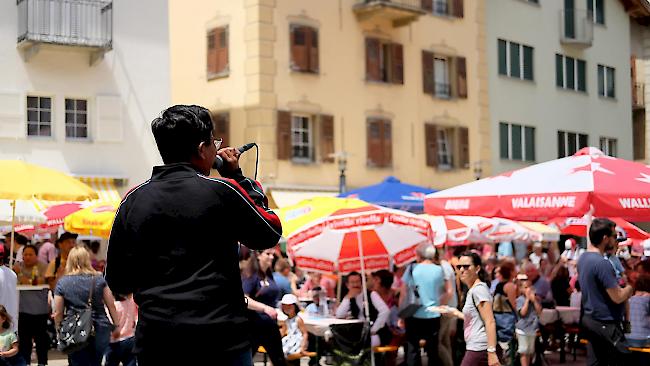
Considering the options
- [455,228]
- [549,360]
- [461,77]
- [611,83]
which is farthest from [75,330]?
[611,83]

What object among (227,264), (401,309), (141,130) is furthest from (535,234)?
(227,264)

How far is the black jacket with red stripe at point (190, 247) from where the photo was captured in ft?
13.9

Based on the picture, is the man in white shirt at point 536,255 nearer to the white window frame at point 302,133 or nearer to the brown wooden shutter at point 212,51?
the white window frame at point 302,133

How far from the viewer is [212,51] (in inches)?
1310

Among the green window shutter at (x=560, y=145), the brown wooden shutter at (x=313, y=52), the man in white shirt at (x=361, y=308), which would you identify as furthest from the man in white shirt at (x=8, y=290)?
the green window shutter at (x=560, y=145)

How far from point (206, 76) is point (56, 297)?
22275mm

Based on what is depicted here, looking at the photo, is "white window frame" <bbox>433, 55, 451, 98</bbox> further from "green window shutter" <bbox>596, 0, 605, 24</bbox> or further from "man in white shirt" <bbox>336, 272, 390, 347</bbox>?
"man in white shirt" <bbox>336, 272, 390, 347</bbox>

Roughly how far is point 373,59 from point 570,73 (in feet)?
36.4

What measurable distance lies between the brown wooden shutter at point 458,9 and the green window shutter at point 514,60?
3114 millimetres

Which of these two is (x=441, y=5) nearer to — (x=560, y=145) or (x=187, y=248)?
(x=560, y=145)

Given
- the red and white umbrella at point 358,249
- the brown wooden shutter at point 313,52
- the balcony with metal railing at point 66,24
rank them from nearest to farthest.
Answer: the red and white umbrella at point 358,249
the balcony with metal railing at point 66,24
the brown wooden shutter at point 313,52

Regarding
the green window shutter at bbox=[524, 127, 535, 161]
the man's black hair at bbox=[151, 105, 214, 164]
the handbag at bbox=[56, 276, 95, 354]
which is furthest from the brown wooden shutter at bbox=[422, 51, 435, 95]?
the man's black hair at bbox=[151, 105, 214, 164]

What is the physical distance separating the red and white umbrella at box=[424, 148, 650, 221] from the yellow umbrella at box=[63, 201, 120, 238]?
23.0ft

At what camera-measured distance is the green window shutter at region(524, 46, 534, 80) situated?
40250 mm
